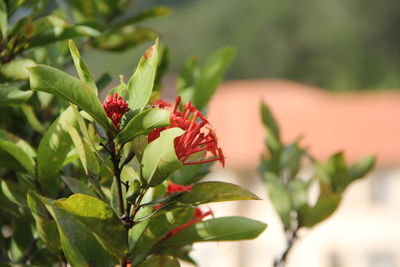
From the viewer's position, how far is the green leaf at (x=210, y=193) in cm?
98

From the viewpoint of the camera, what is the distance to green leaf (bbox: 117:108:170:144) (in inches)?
34.5

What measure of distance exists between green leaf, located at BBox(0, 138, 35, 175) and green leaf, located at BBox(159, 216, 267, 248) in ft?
0.76

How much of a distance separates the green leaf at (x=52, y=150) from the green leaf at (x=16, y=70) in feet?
0.46

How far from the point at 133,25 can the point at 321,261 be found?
13996mm

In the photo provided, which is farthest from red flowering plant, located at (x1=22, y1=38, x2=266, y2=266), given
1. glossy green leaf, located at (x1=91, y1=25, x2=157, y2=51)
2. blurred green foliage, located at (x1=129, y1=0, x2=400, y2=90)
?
blurred green foliage, located at (x1=129, y1=0, x2=400, y2=90)

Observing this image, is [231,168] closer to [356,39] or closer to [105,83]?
[105,83]

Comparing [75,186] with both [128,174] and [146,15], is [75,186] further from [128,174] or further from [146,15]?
[146,15]

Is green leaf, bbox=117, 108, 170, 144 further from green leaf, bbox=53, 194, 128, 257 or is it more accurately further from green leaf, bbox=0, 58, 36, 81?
green leaf, bbox=0, 58, 36, 81

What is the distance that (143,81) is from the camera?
3.09ft

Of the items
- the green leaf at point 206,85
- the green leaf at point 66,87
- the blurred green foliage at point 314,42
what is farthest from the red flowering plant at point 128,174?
the blurred green foliage at point 314,42

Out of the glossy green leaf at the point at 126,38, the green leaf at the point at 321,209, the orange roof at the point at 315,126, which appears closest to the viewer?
the green leaf at the point at 321,209

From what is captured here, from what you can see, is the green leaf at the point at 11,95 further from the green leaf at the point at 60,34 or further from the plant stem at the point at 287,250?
the plant stem at the point at 287,250

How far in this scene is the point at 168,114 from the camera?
2.86 feet

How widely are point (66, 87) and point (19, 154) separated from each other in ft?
0.87
